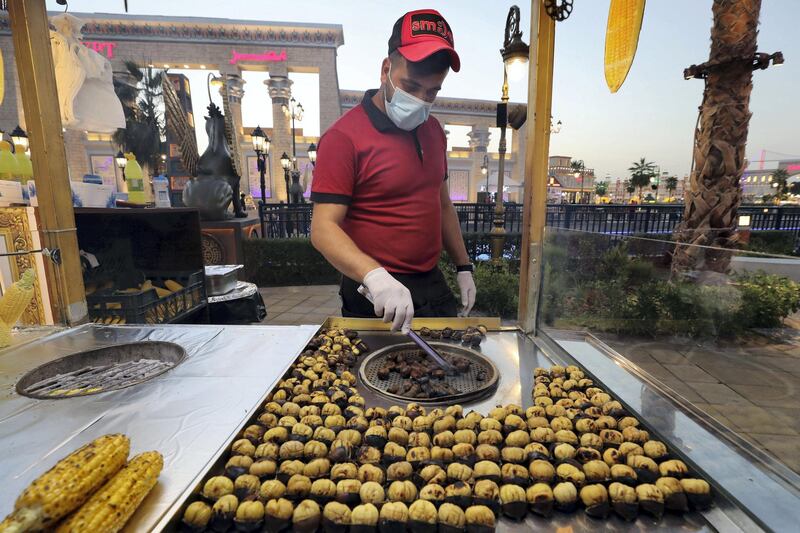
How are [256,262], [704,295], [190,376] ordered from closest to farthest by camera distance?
[190,376] → [704,295] → [256,262]

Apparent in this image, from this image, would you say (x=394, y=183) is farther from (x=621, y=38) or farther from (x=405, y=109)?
(x=621, y=38)

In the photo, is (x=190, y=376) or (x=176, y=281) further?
(x=176, y=281)

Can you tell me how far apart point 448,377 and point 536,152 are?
4.43ft

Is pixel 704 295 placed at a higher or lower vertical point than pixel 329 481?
higher

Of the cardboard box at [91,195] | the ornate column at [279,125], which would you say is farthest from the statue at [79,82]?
the ornate column at [279,125]

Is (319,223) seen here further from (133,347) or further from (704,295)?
(704,295)

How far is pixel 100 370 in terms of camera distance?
5.99 feet

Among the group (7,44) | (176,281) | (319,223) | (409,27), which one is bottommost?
(176,281)

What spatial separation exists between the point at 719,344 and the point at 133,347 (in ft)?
11.3

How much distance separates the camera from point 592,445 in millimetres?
1169

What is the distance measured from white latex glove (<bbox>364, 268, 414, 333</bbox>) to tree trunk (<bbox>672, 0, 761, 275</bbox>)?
4.86m

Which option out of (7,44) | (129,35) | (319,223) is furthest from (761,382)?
(7,44)

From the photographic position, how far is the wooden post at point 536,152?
2.04 m

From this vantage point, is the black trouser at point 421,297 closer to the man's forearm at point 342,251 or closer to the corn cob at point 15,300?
the man's forearm at point 342,251
